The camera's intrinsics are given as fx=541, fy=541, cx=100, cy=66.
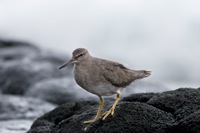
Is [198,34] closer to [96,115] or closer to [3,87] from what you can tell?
[3,87]

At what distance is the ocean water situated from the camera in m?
19.4

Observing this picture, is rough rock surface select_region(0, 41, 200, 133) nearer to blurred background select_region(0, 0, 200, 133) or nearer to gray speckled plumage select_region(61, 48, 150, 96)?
blurred background select_region(0, 0, 200, 133)

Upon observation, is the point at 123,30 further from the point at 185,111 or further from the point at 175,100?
the point at 185,111

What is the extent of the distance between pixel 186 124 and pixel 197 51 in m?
12.8

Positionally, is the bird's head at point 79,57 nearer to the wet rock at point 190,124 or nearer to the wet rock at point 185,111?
the wet rock at point 185,111

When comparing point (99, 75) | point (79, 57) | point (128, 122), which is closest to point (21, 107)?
point (79, 57)

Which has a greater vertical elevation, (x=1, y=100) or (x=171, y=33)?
(x=171, y=33)

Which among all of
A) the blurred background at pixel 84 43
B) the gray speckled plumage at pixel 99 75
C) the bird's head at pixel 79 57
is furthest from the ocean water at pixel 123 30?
the bird's head at pixel 79 57

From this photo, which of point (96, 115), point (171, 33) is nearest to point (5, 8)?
point (171, 33)

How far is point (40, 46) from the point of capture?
69.7 ft

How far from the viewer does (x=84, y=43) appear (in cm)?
2148

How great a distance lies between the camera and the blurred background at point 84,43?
626 inches

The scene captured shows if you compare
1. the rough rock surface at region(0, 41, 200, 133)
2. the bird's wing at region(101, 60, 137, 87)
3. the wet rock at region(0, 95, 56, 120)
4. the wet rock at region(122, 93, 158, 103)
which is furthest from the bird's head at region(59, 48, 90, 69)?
the wet rock at region(0, 95, 56, 120)

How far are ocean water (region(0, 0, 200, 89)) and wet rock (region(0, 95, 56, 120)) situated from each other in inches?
168
